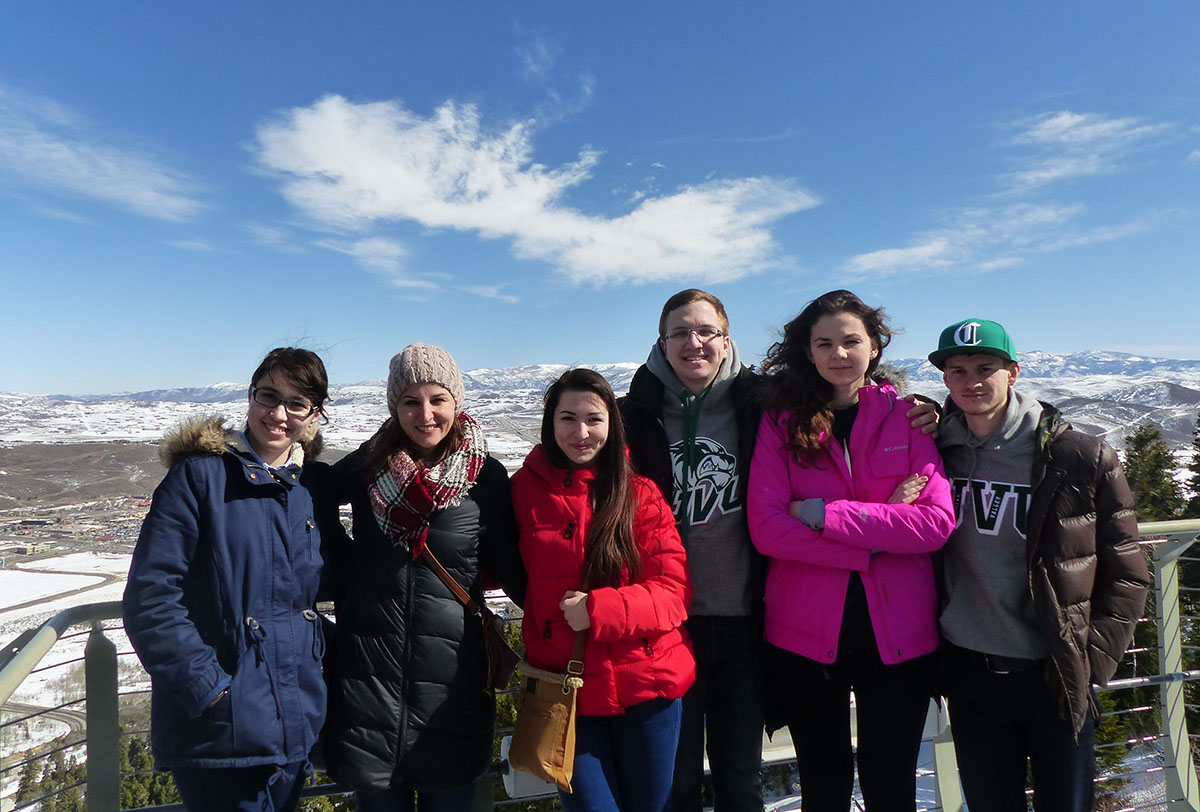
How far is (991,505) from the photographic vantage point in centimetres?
253

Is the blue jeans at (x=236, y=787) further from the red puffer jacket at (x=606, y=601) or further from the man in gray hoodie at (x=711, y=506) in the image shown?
the man in gray hoodie at (x=711, y=506)

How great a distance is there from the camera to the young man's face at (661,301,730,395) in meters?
2.74

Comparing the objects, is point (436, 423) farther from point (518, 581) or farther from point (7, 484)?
point (7, 484)

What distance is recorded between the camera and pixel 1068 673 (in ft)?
7.68

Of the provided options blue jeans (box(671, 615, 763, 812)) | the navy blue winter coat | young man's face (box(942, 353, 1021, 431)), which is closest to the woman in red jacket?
blue jeans (box(671, 615, 763, 812))

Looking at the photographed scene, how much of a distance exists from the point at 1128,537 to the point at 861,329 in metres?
1.21

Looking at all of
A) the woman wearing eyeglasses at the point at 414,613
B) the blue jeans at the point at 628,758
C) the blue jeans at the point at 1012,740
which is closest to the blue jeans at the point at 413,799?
the woman wearing eyeglasses at the point at 414,613

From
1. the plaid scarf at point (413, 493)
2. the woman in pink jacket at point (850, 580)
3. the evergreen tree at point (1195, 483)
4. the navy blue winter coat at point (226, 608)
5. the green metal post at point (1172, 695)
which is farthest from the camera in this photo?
the evergreen tree at point (1195, 483)

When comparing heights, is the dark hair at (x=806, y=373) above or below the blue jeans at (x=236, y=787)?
above

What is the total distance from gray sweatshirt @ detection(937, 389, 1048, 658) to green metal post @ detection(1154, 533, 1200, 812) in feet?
4.85

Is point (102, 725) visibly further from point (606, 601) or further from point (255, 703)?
point (606, 601)

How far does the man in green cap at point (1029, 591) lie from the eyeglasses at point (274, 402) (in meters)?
2.46

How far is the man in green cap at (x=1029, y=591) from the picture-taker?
7.85 feet

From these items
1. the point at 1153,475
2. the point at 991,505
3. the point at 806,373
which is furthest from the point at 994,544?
the point at 1153,475
